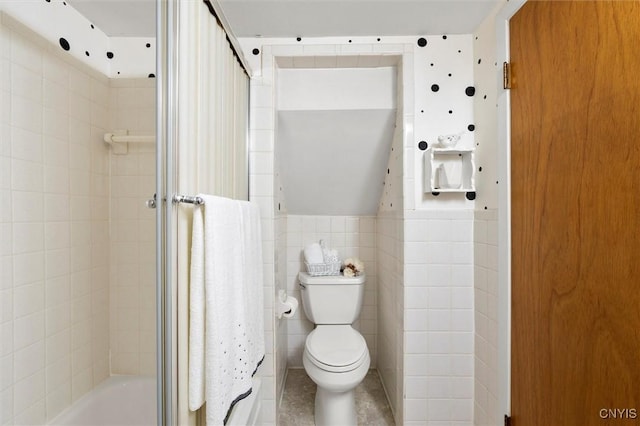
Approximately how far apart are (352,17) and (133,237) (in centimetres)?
141

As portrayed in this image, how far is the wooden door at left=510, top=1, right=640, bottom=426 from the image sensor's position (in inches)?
34.4

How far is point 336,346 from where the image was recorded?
6.27 ft

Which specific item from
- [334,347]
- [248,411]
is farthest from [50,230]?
[334,347]

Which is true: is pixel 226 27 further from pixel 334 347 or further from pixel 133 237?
pixel 334 347

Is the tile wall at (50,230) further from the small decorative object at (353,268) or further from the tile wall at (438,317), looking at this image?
the small decorative object at (353,268)

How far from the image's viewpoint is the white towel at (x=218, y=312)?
2.93 ft

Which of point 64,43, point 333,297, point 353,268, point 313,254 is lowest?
point 333,297

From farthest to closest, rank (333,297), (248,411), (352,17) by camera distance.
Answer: (333,297) → (352,17) → (248,411)

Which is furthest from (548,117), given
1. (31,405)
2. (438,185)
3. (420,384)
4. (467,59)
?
(31,405)

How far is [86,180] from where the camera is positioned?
772 mm

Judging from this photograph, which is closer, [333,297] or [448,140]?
[448,140]

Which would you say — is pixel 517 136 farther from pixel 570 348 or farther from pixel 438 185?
pixel 570 348

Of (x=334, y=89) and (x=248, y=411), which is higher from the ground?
(x=334, y=89)

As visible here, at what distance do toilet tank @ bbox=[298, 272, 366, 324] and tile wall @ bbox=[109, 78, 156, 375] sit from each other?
1.51 metres
